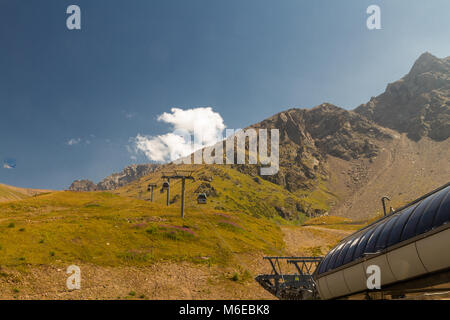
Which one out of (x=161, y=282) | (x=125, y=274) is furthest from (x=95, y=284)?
(x=161, y=282)

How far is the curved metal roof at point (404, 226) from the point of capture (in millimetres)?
15781

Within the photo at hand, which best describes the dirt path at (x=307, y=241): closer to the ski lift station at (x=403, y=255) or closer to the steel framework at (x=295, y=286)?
the steel framework at (x=295, y=286)

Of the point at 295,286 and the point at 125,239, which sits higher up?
the point at 125,239

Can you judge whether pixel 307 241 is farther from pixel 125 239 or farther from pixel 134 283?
pixel 134 283

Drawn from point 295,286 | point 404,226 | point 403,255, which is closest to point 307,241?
point 295,286

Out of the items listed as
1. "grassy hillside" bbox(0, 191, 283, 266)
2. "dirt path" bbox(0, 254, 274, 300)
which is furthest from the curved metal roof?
"grassy hillside" bbox(0, 191, 283, 266)

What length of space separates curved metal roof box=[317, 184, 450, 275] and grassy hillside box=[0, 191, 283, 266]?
103 ft

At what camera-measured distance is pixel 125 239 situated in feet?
174

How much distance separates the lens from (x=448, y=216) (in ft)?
48.6

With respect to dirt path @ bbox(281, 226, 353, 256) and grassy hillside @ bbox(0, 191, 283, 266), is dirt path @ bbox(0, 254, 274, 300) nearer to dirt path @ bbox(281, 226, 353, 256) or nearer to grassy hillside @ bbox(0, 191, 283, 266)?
grassy hillside @ bbox(0, 191, 283, 266)

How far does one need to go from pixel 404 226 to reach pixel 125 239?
1824 inches

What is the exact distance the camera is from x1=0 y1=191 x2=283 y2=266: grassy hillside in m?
42.5
